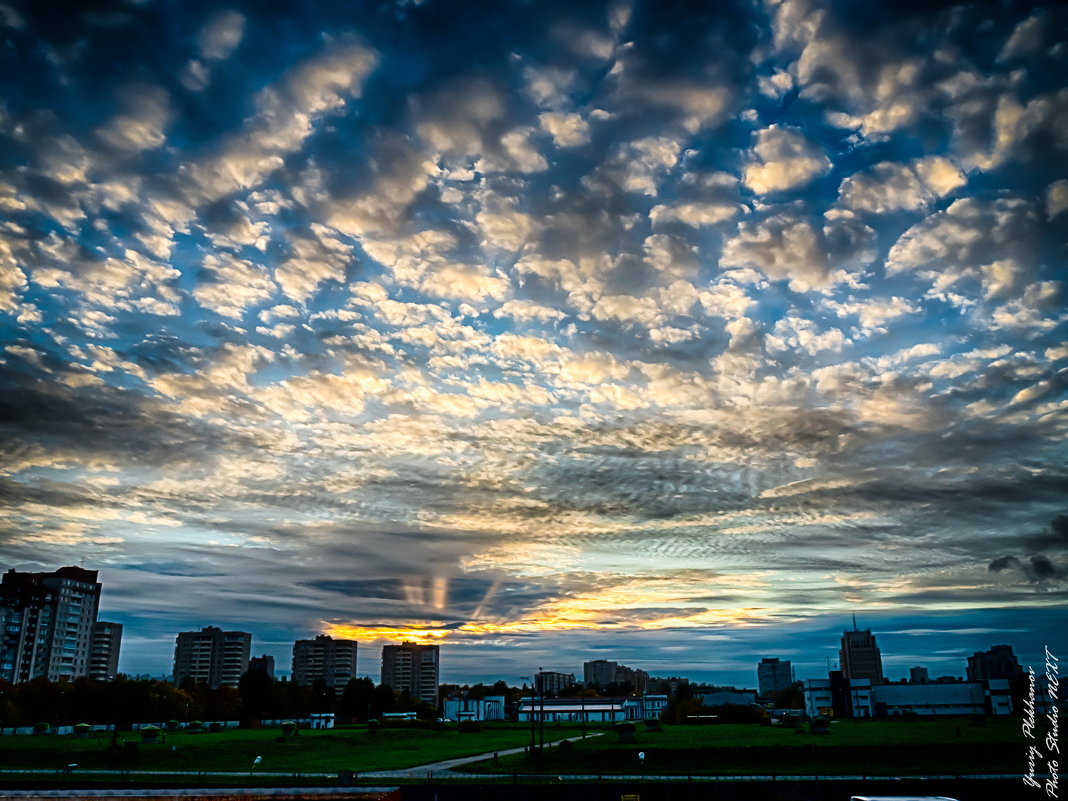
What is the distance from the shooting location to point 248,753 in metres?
84.8

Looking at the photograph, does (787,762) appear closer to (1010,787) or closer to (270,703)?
(1010,787)

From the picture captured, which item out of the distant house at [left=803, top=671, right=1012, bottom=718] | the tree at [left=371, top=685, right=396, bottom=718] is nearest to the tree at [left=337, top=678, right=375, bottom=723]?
the tree at [left=371, top=685, right=396, bottom=718]

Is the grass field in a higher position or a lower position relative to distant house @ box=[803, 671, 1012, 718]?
higher

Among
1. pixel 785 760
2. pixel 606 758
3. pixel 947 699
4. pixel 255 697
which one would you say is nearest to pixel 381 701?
pixel 255 697

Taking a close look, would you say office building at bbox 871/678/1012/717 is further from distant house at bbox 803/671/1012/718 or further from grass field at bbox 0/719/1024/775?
grass field at bbox 0/719/1024/775

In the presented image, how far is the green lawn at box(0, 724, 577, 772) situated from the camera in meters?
73.8

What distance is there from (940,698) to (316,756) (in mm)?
166504

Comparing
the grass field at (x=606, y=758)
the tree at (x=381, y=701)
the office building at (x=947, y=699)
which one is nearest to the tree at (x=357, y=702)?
the tree at (x=381, y=701)

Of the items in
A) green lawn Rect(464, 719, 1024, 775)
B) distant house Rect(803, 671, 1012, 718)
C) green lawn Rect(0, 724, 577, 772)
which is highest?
green lawn Rect(464, 719, 1024, 775)

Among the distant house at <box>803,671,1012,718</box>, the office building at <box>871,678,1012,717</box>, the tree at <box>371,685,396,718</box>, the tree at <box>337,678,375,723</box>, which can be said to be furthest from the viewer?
the distant house at <box>803,671,1012,718</box>

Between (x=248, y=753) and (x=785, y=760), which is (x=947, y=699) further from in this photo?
(x=248, y=753)

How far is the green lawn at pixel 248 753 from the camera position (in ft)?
242

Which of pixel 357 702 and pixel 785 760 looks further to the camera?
pixel 357 702

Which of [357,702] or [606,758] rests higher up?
[606,758]
